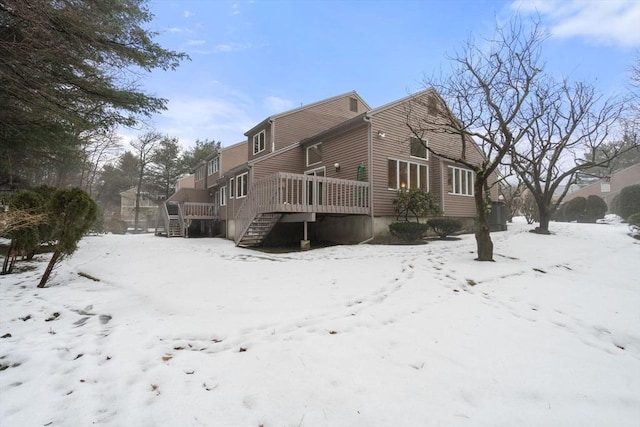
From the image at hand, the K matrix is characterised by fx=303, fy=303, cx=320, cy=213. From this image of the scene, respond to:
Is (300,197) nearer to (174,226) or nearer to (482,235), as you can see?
(482,235)

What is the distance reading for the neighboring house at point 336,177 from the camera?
11.3m

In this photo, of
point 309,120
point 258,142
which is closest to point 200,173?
point 258,142

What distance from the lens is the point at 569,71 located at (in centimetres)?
1266

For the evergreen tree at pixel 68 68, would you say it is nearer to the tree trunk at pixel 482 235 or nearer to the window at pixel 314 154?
the window at pixel 314 154

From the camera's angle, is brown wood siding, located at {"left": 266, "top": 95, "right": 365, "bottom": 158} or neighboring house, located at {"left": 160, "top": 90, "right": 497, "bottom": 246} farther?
brown wood siding, located at {"left": 266, "top": 95, "right": 365, "bottom": 158}

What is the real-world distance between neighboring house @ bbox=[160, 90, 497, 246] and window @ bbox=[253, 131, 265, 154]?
6 centimetres

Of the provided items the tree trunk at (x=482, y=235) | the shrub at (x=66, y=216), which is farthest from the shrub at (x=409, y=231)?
the shrub at (x=66, y=216)

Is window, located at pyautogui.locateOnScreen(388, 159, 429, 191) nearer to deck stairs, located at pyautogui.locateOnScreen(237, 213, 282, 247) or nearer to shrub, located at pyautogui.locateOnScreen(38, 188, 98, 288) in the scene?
deck stairs, located at pyautogui.locateOnScreen(237, 213, 282, 247)

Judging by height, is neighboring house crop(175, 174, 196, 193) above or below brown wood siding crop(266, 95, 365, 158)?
below

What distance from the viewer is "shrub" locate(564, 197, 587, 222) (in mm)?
22484

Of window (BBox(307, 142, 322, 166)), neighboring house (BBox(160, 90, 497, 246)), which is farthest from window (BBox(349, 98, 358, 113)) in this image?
window (BBox(307, 142, 322, 166))

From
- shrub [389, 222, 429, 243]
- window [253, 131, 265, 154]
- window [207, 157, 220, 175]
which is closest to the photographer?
shrub [389, 222, 429, 243]

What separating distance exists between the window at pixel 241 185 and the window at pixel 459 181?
10172mm

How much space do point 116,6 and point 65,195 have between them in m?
5.06
